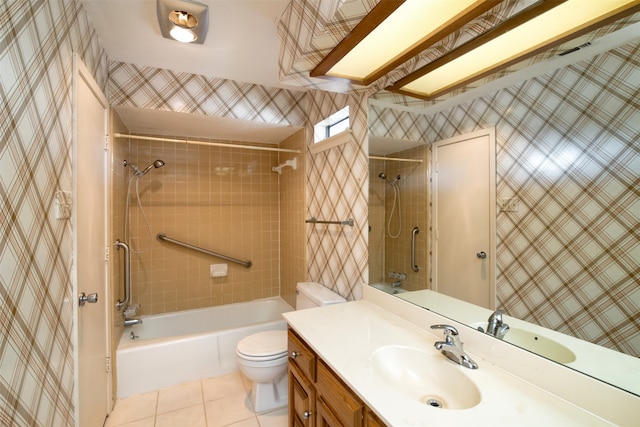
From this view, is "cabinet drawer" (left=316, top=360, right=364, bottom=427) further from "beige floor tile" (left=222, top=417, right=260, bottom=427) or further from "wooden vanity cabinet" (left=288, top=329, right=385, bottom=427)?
"beige floor tile" (left=222, top=417, right=260, bottom=427)

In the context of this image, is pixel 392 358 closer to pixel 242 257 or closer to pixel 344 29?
pixel 344 29

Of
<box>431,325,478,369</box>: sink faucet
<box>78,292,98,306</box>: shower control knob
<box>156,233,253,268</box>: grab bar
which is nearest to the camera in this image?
<box>431,325,478,369</box>: sink faucet

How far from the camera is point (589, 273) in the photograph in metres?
0.82

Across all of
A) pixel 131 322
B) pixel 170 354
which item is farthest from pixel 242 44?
pixel 131 322

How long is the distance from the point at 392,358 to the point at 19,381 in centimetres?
122

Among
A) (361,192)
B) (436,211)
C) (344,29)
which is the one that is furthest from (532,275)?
(344,29)

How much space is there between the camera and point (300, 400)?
1348mm

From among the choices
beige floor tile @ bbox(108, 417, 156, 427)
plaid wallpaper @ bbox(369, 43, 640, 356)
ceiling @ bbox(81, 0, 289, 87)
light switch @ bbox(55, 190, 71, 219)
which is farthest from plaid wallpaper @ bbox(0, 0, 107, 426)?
plaid wallpaper @ bbox(369, 43, 640, 356)

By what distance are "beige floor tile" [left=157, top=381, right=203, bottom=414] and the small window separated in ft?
7.19

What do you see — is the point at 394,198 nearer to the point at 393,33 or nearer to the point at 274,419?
the point at 393,33

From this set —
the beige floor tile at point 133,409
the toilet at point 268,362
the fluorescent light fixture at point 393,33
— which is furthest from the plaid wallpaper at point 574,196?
the beige floor tile at point 133,409

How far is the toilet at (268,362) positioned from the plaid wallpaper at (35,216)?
904 millimetres

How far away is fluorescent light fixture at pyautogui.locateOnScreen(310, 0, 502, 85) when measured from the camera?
1000 mm

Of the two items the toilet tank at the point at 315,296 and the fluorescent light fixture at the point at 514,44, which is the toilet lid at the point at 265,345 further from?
the fluorescent light fixture at the point at 514,44
